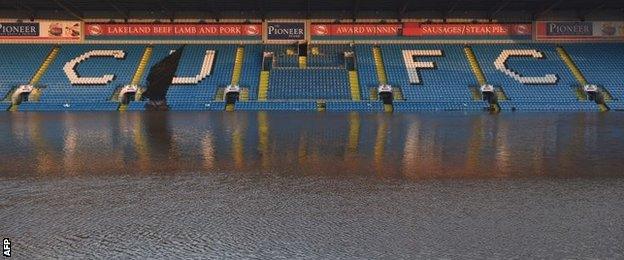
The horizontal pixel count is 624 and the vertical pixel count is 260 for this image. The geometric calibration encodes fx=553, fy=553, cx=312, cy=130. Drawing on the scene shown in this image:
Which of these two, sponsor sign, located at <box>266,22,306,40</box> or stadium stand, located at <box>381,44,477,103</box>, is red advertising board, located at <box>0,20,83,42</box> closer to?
sponsor sign, located at <box>266,22,306,40</box>

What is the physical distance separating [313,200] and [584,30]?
4312 cm

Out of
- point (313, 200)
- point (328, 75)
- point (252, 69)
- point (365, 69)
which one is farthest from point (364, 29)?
point (313, 200)

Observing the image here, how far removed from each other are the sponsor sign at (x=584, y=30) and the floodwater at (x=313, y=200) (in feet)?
108

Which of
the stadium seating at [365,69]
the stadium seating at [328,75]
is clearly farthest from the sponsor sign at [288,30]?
the stadium seating at [365,69]

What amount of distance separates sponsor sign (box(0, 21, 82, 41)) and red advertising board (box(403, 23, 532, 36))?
25897 mm

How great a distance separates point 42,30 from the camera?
43094mm

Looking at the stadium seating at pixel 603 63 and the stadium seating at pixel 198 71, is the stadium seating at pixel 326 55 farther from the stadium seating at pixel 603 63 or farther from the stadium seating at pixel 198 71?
the stadium seating at pixel 603 63

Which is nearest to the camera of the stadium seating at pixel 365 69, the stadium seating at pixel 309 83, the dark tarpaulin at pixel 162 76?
the dark tarpaulin at pixel 162 76

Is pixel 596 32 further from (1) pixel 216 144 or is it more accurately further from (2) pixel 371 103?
(1) pixel 216 144

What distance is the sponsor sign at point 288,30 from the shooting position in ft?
143

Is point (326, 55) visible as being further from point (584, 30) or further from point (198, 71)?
point (584, 30)

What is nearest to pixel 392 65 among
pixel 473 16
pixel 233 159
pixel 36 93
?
pixel 473 16

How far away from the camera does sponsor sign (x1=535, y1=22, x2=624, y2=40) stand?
43438mm

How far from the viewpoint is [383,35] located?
4356cm
